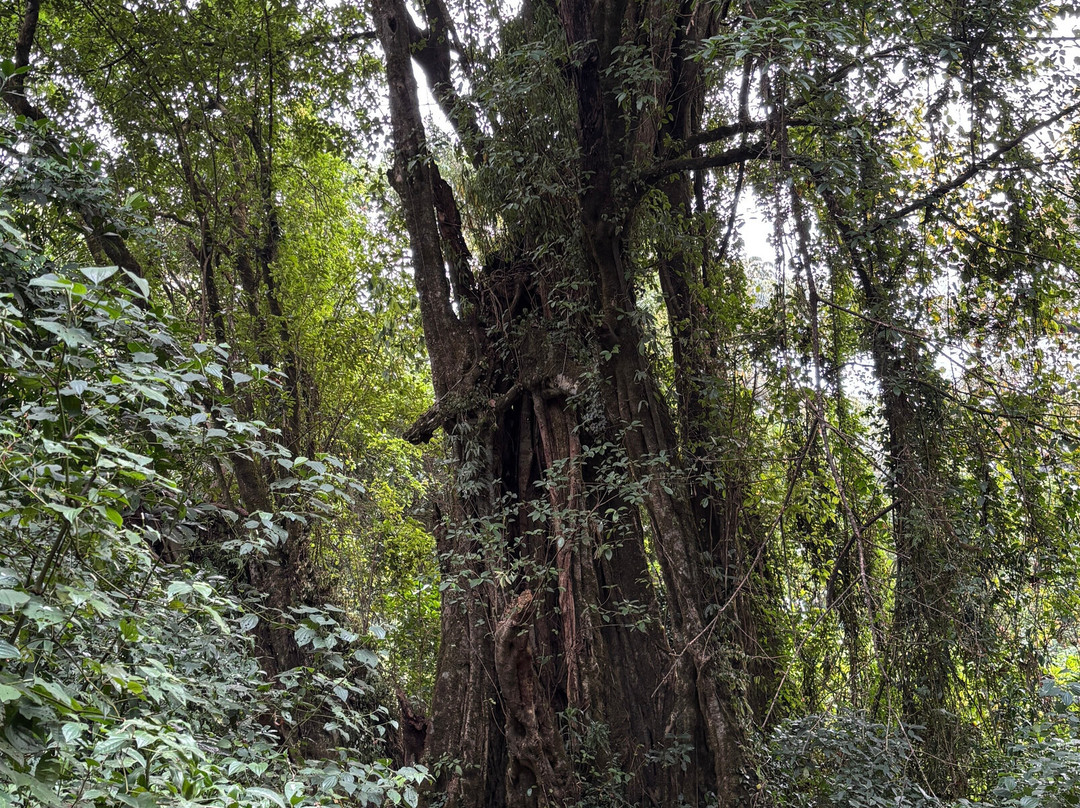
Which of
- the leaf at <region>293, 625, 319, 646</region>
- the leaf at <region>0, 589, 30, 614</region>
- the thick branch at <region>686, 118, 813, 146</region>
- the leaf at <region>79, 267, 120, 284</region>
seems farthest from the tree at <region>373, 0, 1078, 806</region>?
the leaf at <region>0, 589, 30, 614</region>

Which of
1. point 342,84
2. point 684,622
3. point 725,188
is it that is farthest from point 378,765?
point 342,84

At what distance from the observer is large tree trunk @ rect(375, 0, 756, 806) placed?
4.89 m

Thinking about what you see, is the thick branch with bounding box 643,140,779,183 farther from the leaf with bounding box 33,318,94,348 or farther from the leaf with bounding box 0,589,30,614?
the leaf with bounding box 0,589,30,614

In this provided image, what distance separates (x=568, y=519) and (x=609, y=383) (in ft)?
3.19

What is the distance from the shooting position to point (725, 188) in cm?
647

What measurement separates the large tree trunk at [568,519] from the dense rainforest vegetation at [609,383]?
0.03 meters

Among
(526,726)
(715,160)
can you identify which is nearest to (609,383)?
(715,160)

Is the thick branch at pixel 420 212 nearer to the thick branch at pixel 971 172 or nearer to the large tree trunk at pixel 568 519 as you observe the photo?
the large tree trunk at pixel 568 519

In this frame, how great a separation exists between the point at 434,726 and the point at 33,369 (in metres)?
4.02

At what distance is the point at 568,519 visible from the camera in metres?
5.25

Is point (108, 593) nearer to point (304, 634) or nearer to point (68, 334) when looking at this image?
point (304, 634)

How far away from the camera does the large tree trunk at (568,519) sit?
489 cm

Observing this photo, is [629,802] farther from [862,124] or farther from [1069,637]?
[862,124]

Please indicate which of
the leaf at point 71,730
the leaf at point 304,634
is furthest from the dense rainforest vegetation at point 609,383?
the leaf at point 71,730
